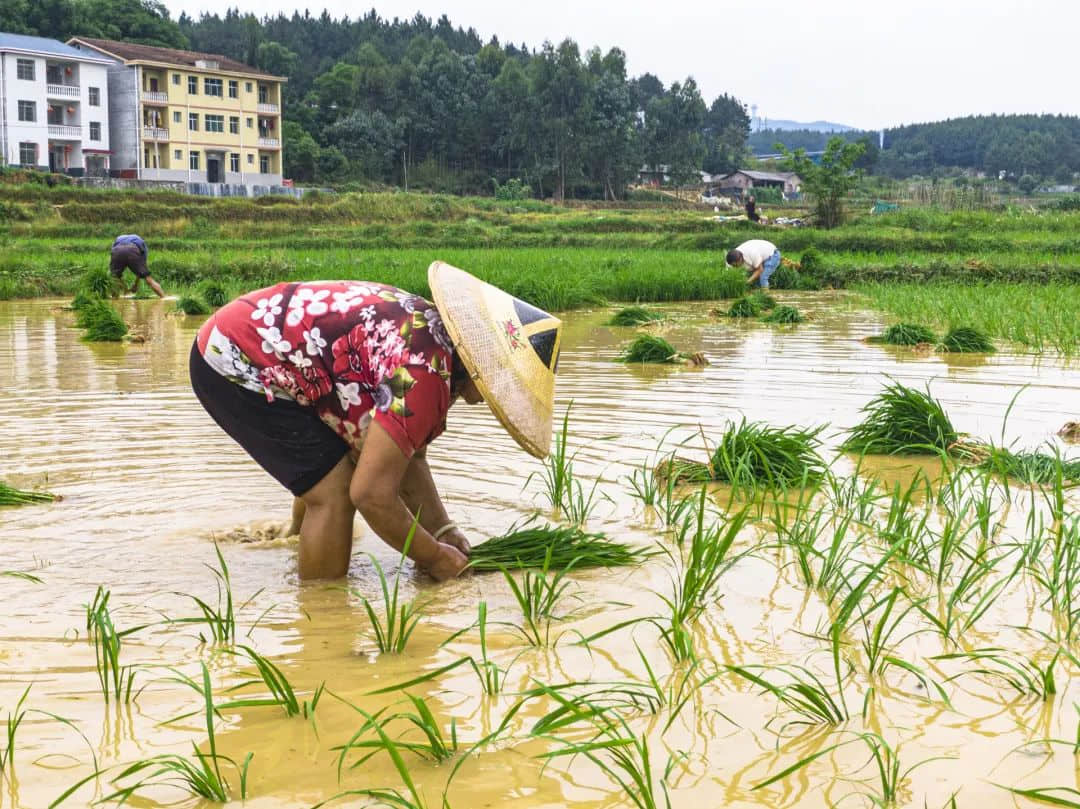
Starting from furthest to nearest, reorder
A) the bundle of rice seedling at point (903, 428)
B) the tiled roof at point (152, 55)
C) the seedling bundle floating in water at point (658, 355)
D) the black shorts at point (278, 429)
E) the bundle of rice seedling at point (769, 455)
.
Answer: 1. the tiled roof at point (152, 55)
2. the seedling bundle floating in water at point (658, 355)
3. the bundle of rice seedling at point (903, 428)
4. the bundle of rice seedling at point (769, 455)
5. the black shorts at point (278, 429)

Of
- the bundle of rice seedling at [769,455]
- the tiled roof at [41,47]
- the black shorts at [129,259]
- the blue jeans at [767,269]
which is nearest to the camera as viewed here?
the bundle of rice seedling at [769,455]

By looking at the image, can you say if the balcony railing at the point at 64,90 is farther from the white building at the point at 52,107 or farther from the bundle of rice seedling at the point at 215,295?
the bundle of rice seedling at the point at 215,295

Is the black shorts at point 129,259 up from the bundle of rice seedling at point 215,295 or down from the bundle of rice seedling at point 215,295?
up

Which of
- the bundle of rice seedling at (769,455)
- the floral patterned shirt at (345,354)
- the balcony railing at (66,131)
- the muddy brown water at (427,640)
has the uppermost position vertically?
the balcony railing at (66,131)

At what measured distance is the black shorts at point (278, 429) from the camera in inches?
125

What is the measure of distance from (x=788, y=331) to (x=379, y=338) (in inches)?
348

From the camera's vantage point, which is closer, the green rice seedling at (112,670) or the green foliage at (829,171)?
the green rice seedling at (112,670)

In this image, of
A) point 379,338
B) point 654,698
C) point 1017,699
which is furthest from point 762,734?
point 379,338

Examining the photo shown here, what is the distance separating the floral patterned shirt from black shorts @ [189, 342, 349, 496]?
4cm

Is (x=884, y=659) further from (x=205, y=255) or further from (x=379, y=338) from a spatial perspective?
(x=205, y=255)

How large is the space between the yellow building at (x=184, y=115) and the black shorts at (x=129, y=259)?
38.1 meters

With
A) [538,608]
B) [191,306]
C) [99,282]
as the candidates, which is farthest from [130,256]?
[538,608]

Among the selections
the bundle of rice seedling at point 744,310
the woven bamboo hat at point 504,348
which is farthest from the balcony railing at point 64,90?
the woven bamboo hat at point 504,348

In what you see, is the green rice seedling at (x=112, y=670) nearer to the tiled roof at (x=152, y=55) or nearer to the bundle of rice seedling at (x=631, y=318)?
the bundle of rice seedling at (x=631, y=318)
